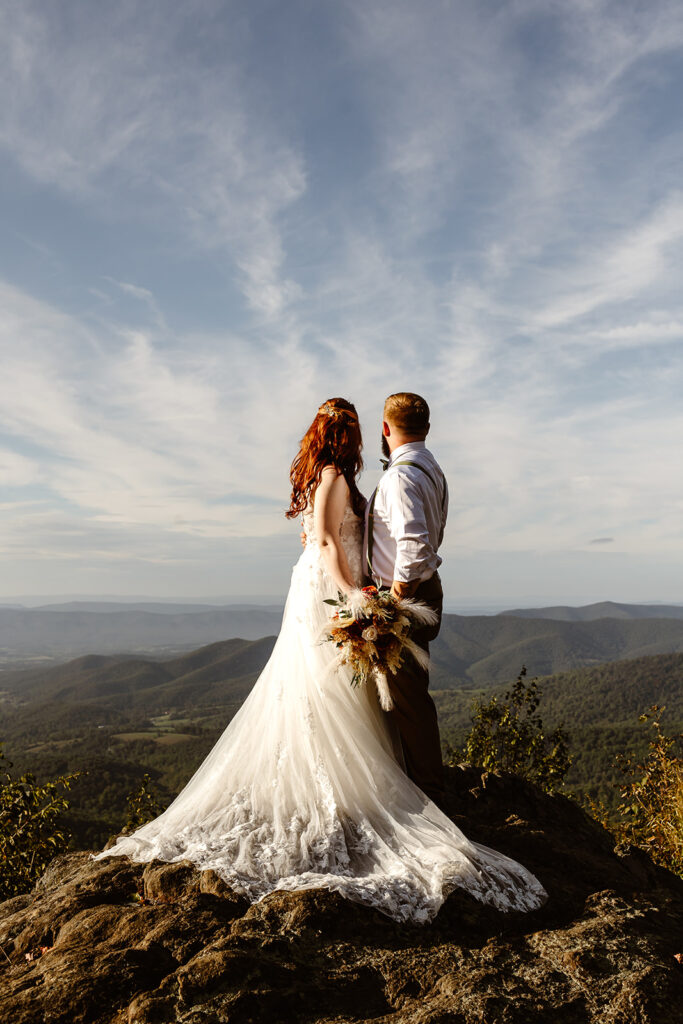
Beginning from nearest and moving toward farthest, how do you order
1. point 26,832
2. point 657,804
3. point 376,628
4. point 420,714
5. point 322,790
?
point 376,628
point 322,790
point 420,714
point 26,832
point 657,804

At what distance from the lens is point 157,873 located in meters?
3.98

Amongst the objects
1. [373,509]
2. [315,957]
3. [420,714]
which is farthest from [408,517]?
[315,957]

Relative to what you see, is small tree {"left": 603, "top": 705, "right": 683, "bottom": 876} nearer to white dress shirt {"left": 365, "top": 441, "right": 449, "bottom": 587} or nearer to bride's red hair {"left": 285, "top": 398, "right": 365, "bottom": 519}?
white dress shirt {"left": 365, "top": 441, "right": 449, "bottom": 587}

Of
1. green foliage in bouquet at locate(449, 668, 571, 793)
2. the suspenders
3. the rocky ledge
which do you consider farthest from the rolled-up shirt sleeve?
green foliage in bouquet at locate(449, 668, 571, 793)

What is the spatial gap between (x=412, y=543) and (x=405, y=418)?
99 centimetres

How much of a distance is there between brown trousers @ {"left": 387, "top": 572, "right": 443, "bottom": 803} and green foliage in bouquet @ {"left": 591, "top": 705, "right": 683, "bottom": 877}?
4104 millimetres

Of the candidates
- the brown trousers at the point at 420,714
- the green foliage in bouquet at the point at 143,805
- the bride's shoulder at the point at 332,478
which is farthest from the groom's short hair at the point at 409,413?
the green foliage in bouquet at the point at 143,805

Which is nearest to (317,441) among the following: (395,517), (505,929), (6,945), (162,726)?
(395,517)

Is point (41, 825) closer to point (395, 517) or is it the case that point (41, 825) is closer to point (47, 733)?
point (395, 517)

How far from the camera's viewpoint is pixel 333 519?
4906mm

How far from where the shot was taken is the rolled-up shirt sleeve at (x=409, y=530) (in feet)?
14.6

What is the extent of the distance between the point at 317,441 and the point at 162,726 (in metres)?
144

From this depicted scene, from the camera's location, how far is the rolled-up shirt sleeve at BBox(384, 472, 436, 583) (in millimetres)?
4441

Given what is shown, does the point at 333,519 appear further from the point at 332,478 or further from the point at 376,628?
the point at 376,628
